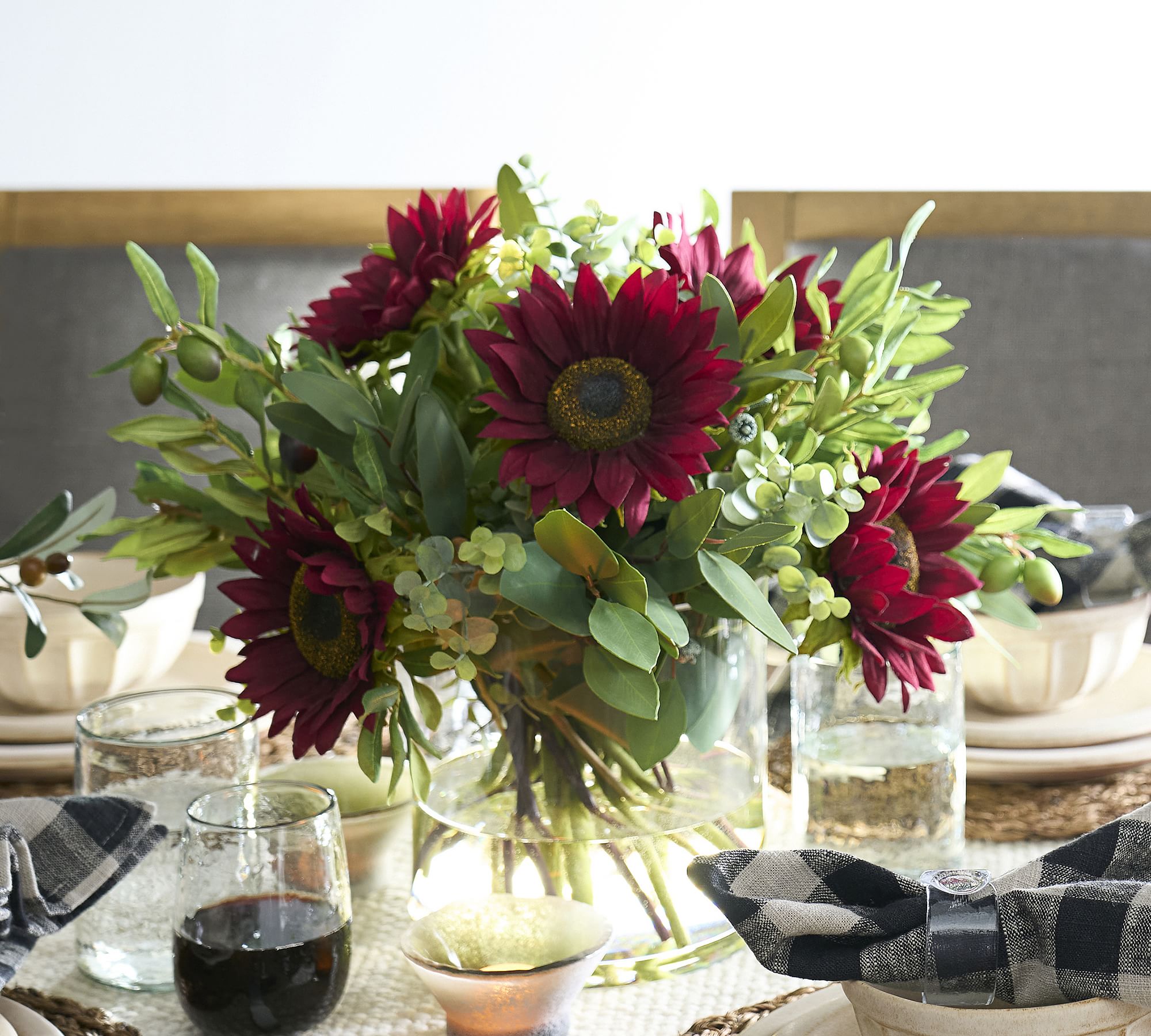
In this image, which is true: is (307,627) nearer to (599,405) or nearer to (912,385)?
(599,405)

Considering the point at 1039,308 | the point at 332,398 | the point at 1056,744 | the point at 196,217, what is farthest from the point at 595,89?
the point at 332,398

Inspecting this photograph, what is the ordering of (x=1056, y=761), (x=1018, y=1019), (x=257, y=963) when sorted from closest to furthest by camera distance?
(x=1018, y=1019) < (x=257, y=963) < (x=1056, y=761)

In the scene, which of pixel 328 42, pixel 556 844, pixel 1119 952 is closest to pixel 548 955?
pixel 556 844

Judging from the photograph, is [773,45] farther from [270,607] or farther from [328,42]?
[270,607]

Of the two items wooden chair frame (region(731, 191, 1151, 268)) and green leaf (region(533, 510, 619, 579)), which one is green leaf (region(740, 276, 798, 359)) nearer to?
green leaf (region(533, 510, 619, 579))

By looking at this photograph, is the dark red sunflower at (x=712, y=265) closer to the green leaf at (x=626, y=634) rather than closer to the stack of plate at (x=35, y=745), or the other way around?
the green leaf at (x=626, y=634)

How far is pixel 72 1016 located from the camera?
497 millimetres

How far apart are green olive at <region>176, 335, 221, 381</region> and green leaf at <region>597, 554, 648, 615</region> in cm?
19

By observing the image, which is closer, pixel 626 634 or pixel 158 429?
pixel 626 634

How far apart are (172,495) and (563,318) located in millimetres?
225

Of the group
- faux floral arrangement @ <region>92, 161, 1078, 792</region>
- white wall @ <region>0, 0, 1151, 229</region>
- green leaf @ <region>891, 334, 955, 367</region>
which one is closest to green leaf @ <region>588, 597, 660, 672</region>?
faux floral arrangement @ <region>92, 161, 1078, 792</region>

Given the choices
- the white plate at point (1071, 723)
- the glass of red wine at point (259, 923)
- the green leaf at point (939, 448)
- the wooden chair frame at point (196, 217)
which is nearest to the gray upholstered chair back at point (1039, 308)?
the wooden chair frame at point (196, 217)

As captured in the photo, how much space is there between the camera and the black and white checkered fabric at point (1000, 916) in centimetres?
37

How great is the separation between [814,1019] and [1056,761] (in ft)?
0.99
